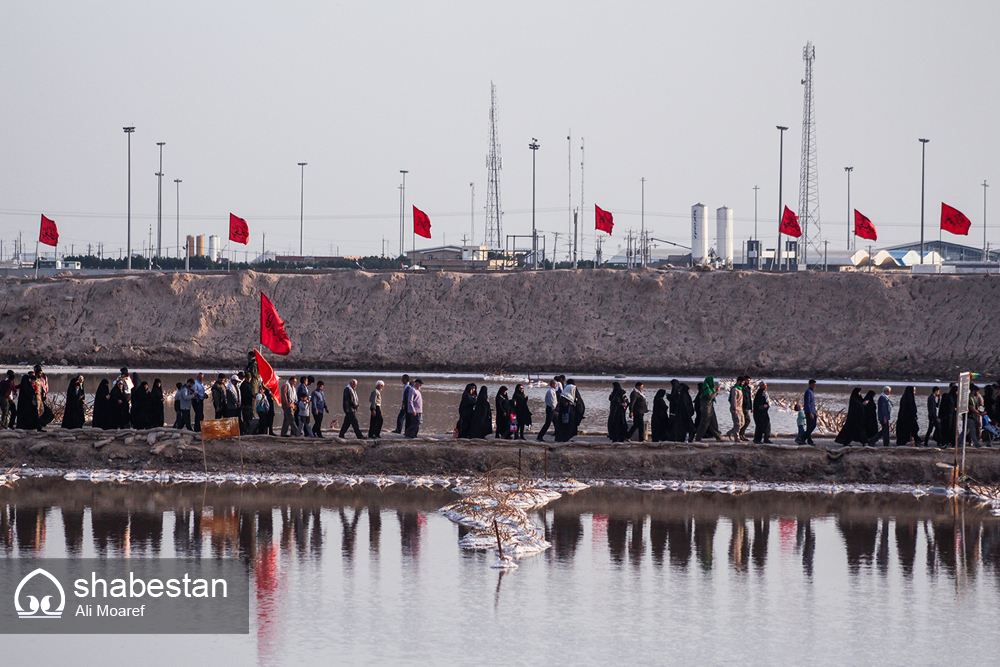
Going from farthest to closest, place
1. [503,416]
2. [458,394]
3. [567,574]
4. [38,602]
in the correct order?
1. [458,394]
2. [503,416]
3. [567,574]
4. [38,602]

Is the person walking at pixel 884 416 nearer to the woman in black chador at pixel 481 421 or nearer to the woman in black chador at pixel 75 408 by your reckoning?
the woman in black chador at pixel 481 421

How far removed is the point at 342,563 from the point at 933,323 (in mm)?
44324

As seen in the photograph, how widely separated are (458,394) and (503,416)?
590 inches

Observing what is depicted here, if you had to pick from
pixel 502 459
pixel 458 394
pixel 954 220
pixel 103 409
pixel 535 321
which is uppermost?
pixel 954 220

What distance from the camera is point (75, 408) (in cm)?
2400

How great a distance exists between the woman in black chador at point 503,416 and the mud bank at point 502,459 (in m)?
1.37

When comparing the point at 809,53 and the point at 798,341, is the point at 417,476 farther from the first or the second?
the point at 809,53

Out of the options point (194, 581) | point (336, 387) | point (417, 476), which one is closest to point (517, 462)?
point (417, 476)

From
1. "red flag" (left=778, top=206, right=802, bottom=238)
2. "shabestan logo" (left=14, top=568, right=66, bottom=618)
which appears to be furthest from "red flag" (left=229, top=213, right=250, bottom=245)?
"shabestan logo" (left=14, top=568, right=66, bottom=618)

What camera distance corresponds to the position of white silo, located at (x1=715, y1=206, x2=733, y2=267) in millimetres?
81312

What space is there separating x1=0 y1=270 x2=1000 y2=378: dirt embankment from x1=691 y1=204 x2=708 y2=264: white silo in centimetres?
2060

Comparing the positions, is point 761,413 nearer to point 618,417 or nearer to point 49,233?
point 618,417

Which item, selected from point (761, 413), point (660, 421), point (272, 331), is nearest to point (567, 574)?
point (660, 421)

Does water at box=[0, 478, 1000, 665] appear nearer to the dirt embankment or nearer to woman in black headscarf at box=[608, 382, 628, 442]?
woman in black headscarf at box=[608, 382, 628, 442]
